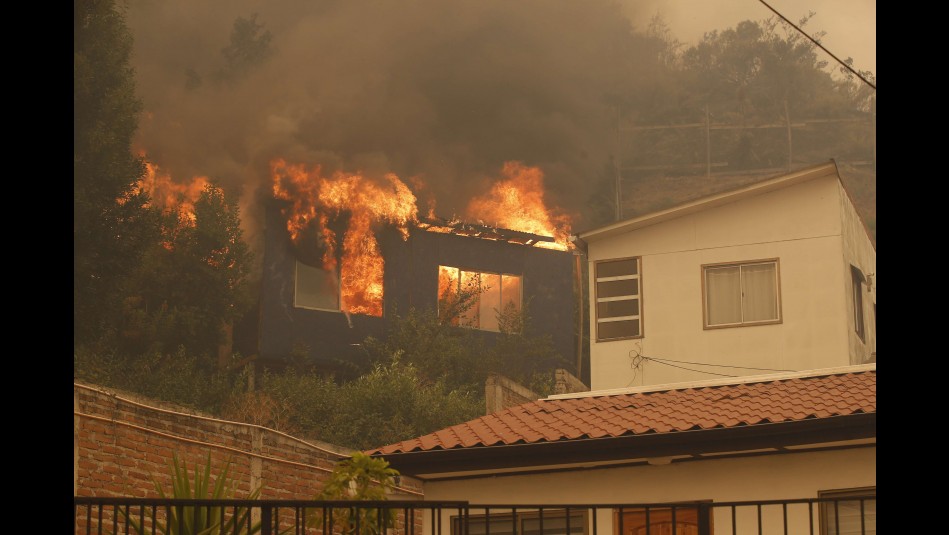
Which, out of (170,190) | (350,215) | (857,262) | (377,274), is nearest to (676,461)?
(857,262)

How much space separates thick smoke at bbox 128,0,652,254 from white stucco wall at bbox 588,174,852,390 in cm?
2235

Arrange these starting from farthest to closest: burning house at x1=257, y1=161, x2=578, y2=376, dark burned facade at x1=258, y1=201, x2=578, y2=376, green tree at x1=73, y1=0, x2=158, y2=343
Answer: burning house at x1=257, y1=161, x2=578, y2=376 < dark burned facade at x1=258, y1=201, x2=578, y2=376 < green tree at x1=73, y1=0, x2=158, y2=343

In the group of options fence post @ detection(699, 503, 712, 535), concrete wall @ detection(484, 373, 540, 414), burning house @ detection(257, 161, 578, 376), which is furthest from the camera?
burning house @ detection(257, 161, 578, 376)

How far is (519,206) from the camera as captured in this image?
166ft

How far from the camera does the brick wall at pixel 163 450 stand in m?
14.4

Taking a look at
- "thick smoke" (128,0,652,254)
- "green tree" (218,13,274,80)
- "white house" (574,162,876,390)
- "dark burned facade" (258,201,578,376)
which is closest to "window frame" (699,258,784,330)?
"white house" (574,162,876,390)

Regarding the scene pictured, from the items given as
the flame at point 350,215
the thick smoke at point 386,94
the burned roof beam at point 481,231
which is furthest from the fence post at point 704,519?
the thick smoke at point 386,94

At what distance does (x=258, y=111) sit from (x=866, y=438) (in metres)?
38.5

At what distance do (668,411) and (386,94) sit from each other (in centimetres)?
3986

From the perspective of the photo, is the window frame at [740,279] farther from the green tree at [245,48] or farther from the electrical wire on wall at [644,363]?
the green tree at [245,48]

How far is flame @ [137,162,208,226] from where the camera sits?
131ft

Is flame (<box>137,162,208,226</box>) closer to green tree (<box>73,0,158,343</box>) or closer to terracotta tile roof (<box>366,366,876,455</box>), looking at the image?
green tree (<box>73,0,158,343</box>)
